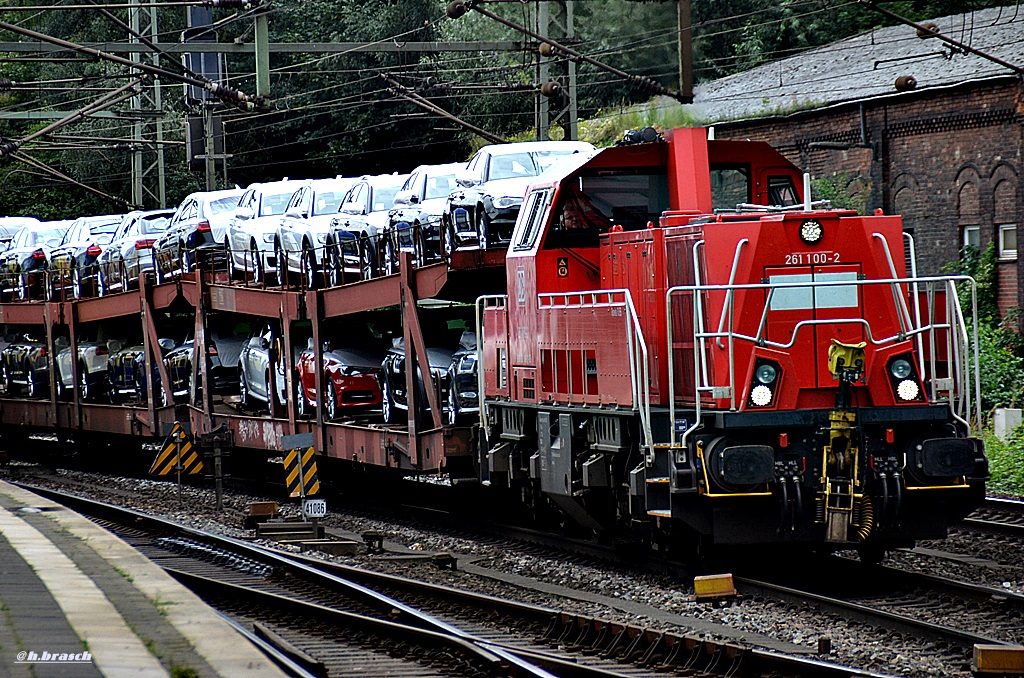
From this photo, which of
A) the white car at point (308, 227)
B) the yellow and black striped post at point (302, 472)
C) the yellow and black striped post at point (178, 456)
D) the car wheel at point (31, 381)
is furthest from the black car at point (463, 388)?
the car wheel at point (31, 381)

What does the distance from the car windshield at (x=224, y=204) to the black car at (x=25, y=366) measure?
6.42 metres

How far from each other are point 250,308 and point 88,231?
33.7ft

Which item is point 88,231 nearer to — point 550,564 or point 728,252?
point 550,564

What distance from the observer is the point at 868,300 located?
11.8m

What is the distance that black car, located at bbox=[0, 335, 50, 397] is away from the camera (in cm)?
3034

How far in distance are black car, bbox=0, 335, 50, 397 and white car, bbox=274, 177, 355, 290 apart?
9543 mm

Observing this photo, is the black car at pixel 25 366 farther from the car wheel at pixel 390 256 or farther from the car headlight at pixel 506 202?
the car headlight at pixel 506 202

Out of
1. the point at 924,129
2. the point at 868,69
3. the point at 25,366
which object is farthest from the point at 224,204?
the point at 868,69

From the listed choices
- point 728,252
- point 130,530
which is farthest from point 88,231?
point 728,252

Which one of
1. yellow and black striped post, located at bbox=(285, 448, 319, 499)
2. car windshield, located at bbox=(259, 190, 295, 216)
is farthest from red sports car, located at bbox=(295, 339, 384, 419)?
car windshield, located at bbox=(259, 190, 295, 216)

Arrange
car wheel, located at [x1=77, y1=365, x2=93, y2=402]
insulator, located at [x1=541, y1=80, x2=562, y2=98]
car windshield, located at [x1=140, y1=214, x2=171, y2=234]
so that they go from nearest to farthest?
1. insulator, located at [x1=541, y1=80, x2=562, y2=98]
2. car windshield, located at [x1=140, y1=214, x2=171, y2=234]
3. car wheel, located at [x1=77, y1=365, x2=93, y2=402]

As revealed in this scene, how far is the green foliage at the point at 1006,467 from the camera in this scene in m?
19.0

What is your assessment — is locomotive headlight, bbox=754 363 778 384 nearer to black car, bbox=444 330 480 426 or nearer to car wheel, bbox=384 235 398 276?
black car, bbox=444 330 480 426

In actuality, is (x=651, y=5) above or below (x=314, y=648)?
above
